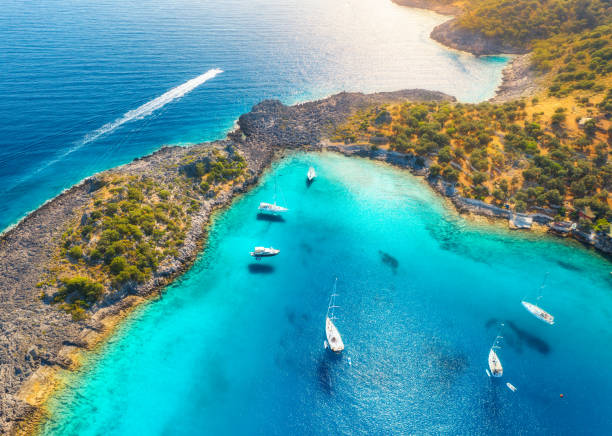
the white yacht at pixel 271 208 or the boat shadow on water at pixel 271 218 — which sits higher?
the white yacht at pixel 271 208

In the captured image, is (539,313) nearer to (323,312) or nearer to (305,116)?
(323,312)

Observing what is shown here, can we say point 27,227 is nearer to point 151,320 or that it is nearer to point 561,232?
point 151,320

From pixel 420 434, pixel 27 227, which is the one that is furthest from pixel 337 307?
pixel 27 227

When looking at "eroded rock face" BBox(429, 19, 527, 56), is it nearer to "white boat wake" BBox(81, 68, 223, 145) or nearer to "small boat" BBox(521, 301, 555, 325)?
"white boat wake" BBox(81, 68, 223, 145)

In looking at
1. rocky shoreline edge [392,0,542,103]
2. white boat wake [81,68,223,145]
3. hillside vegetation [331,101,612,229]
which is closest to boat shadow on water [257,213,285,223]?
hillside vegetation [331,101,612,229]

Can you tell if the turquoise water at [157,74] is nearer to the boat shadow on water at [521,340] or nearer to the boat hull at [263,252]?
the boat hull at [263,252]

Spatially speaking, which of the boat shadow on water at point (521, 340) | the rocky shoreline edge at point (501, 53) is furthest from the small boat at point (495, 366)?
the rocky shoreline edge at point (501, 53)

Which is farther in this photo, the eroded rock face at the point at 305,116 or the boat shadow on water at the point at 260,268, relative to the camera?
the eroded rock face at the point at 305,116
